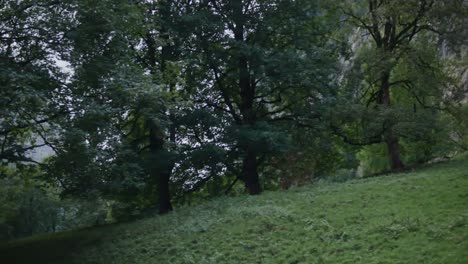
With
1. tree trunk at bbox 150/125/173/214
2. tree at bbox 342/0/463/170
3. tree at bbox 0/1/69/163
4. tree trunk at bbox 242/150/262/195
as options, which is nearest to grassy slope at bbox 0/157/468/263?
tree trunk at bbox 150/125/173/214

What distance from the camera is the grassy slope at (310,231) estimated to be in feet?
29.1

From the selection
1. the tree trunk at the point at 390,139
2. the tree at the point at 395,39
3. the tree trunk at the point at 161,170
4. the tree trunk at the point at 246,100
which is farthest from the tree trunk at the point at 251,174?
the tree trunk at the point at 390,139

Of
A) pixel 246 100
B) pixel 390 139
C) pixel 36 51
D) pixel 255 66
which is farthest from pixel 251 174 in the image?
pixel 36 51

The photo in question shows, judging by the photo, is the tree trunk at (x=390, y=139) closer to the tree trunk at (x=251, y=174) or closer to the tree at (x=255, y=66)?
the tree at (x=255, y=66)

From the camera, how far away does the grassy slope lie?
888cm

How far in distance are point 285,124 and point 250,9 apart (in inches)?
220

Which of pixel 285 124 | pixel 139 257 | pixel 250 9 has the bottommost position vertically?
pixel 139 257

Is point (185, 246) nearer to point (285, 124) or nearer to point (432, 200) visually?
point (432, 200)

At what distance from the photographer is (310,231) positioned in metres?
10.9

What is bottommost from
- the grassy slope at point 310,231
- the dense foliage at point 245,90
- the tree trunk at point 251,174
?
the grassy slope at point 310,231

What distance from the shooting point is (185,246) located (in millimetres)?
11891

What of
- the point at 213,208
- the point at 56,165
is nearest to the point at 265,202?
the point at 213,208

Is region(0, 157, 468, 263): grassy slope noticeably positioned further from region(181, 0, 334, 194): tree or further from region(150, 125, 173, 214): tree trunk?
region(181, 0, 334, 194): tree

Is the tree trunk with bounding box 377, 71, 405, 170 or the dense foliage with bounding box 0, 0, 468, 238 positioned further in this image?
the tree trunk with bounding box 377, 71, 405, 170
